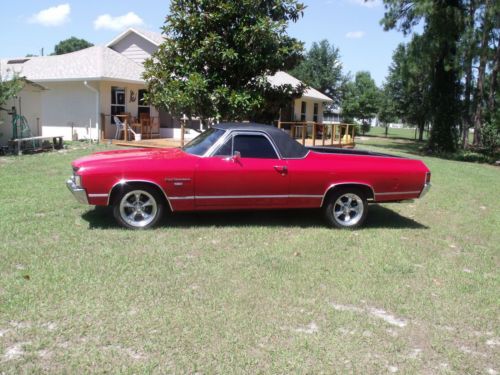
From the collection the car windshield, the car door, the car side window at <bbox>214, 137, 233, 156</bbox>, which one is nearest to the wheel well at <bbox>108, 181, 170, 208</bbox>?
the car door

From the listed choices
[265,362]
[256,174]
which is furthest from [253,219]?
[265,362]

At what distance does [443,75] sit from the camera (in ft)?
84.5

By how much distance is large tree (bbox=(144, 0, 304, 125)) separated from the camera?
9.98m

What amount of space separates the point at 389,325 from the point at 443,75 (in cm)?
2457

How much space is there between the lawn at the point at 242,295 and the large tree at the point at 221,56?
3.39 m

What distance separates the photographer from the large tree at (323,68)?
2128 inches

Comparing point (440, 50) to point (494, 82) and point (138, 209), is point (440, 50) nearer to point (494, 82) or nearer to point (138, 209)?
point (494, 82)

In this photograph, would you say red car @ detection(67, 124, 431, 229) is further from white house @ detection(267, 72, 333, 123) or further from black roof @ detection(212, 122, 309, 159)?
white house @ detection(267, 72, 333, 123)

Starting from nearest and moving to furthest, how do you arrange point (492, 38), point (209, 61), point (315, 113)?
1. point (209, 61)
2. point (492, 38)
3. point (315, 113)

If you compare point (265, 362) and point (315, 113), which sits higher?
point (315, 113)

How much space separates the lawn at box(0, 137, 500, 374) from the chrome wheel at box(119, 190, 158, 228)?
233mm

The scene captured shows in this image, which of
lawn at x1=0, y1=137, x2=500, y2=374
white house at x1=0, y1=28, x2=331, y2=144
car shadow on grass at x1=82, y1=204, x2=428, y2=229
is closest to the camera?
lawn at x1=0, y1=137, x2=500, y2=374

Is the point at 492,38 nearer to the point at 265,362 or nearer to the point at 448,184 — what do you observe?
the point at 448,184

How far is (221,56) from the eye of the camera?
10.1 metres
